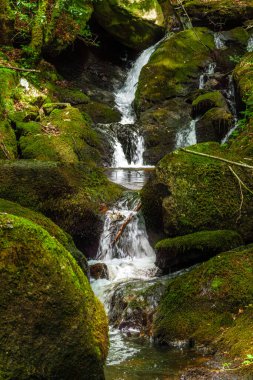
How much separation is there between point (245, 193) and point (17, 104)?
27.6 ft

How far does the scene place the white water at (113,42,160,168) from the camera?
14633 millimetres

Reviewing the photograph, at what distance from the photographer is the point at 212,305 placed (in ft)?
17.6

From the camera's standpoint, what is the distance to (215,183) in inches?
295

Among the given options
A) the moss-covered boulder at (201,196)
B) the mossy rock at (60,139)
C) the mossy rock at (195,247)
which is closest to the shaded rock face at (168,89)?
the mossy rock at (60,139)

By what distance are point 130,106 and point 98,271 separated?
38.5 feet

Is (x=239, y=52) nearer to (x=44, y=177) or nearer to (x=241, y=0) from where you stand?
(x=241, y=0)

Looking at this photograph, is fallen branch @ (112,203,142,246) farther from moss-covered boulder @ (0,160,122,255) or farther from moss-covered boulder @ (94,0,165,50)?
moss-covered boulder @ (94,0,165,50)

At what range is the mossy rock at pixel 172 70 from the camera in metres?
17.5

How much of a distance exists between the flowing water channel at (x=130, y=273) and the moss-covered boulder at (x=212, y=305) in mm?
235

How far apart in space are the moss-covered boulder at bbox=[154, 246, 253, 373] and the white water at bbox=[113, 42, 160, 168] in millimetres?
8811

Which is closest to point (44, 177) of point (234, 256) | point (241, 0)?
point (234, 256)

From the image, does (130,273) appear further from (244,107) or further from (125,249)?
(244,107)

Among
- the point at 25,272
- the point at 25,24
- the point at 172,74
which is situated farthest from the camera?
the point at 172,74

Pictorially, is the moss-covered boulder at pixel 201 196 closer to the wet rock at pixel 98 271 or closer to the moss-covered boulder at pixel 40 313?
the wet rock at pixel 98 271
